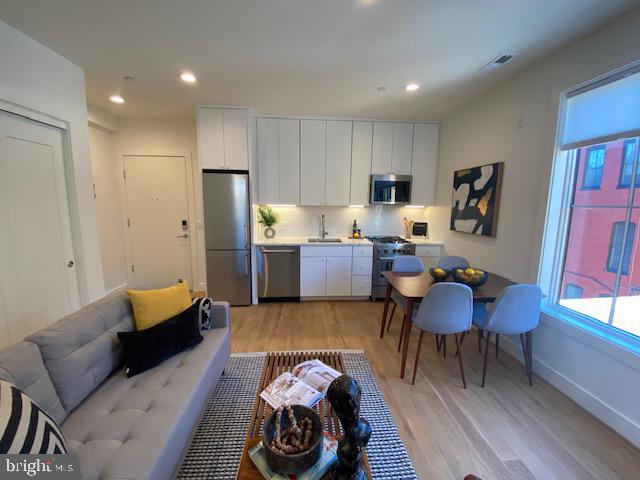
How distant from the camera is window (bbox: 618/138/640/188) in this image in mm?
1733

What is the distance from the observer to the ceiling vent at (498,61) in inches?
86.4

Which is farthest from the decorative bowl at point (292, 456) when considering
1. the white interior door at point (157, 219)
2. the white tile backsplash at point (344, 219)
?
the white interior door at point (157, 219)

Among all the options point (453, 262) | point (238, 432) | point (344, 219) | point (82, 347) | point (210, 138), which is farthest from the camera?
point (344, 219)

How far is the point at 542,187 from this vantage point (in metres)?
2.23

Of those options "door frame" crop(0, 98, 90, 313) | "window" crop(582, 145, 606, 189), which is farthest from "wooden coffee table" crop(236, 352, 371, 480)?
"window" crop(582, 145, 606, 189)

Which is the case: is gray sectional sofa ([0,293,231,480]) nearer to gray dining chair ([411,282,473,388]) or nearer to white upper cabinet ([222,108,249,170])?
gray dining chair ([411,282,473,388])

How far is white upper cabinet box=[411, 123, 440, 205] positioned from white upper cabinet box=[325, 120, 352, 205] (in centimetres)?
103

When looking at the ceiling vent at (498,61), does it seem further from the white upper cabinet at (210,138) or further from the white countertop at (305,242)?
the white upper cabinet at (210,138)

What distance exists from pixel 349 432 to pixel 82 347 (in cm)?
148

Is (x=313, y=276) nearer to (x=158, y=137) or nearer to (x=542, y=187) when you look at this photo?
(x=542, y=187)

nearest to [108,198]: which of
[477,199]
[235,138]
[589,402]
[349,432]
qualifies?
[235,138]

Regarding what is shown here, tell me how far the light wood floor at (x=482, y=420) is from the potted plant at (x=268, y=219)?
1.70 m

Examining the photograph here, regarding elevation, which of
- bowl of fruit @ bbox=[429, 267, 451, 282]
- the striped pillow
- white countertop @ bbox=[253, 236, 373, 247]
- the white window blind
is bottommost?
the striped pillow

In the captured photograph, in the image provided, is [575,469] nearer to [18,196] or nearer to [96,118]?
[18,196]
